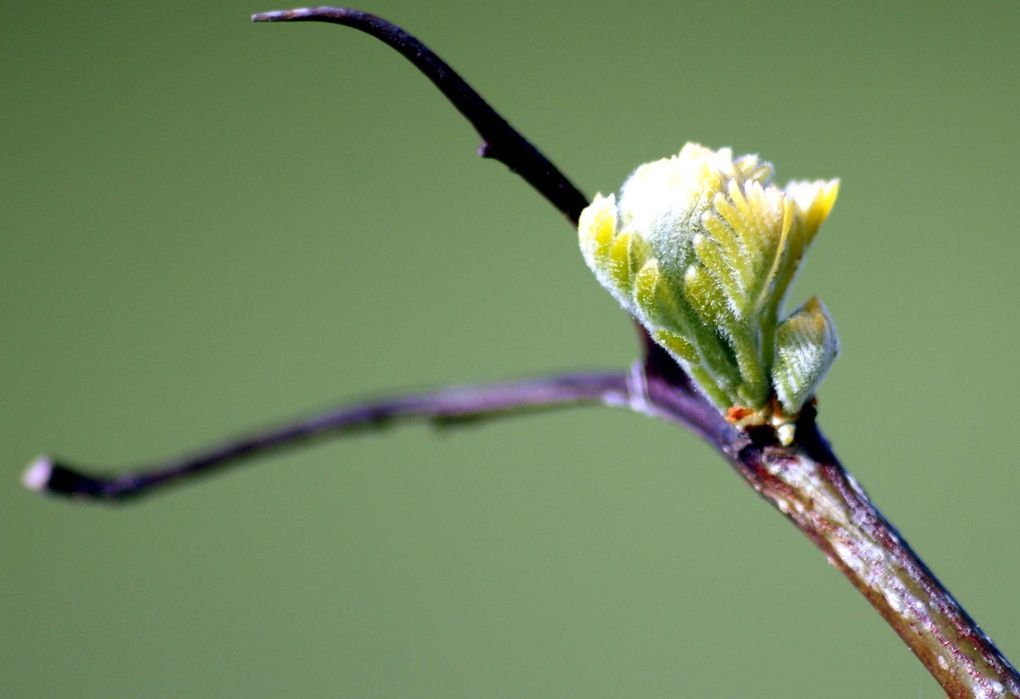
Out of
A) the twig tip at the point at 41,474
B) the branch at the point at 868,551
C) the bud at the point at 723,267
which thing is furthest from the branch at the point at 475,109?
the twig tip at the point at 41,474

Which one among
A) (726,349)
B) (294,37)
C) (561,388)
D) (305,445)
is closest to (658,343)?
(726,349)

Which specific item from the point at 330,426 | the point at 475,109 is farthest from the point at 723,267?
the point at 330,426

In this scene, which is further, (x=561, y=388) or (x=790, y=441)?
(x=561, y=388)

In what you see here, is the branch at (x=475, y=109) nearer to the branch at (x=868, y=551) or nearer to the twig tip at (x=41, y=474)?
the branch at (x=868, y=551)

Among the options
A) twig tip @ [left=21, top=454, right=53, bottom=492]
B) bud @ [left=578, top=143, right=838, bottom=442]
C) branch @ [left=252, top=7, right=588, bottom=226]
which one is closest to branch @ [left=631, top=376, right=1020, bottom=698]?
bud @ [left=578, top=143, right=838, bottom=442]

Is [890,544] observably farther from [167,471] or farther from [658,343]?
[167,471]

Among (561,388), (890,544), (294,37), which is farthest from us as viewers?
(294,37)

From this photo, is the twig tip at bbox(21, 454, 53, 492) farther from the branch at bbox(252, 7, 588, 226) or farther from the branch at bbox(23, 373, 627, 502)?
the branch at bbox(252, 7, 588, 226)

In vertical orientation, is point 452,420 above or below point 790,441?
above
